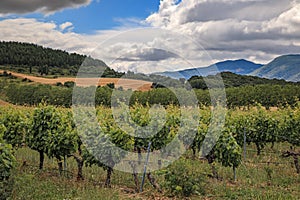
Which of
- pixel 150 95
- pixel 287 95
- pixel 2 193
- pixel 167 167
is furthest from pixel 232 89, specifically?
pixel 2 193

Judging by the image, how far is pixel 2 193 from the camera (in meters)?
6.92

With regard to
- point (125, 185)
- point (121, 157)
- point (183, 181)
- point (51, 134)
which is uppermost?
point (51, 134)

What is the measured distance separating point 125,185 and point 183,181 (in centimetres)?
193

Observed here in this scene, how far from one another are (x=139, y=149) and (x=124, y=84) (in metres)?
3.82

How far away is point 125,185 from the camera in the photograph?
976 centimetres

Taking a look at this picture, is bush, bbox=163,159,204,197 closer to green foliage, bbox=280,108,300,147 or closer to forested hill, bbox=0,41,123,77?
green foliage, bbox=280,108,300,147

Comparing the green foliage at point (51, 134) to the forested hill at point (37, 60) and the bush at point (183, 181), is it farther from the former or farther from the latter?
the forested hill at point (37, 60)

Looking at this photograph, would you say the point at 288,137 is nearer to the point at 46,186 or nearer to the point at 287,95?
the point at 46,186

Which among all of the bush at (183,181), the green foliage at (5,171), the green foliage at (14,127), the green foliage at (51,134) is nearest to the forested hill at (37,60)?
the green foliage at (14,127)

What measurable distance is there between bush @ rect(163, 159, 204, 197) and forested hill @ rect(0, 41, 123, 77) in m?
84.0

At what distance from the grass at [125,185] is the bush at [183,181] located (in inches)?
9.3

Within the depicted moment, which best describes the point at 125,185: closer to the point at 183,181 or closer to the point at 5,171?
the point at 183,181

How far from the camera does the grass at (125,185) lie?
8219mm

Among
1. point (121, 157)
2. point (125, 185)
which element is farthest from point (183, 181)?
point (125, 185)
